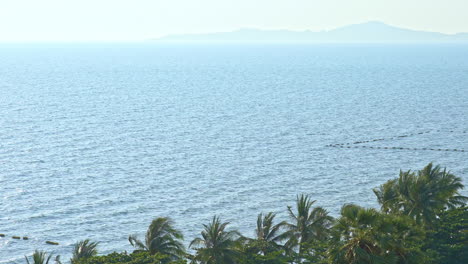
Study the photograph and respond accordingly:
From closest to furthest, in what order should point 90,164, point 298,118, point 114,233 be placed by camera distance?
point 114,233 < point 90,164 < point 298,118

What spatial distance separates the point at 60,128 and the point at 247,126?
43901mm

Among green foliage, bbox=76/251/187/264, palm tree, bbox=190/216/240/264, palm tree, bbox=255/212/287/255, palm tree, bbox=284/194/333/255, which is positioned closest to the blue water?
palm tree, bbox=255/212/287/255

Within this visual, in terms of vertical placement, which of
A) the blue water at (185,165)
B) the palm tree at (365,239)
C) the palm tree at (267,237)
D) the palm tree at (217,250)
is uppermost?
the palm tree at (365,239)

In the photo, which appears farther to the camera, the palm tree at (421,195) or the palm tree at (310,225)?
the palm tree at (421,195)

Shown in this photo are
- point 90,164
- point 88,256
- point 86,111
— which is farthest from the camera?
point 86,111

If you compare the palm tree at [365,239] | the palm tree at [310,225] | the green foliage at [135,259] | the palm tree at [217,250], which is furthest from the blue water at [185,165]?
the palm tree at [365,239]

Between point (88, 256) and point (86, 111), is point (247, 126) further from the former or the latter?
point (88, 256)

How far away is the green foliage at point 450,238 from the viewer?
60.4 m

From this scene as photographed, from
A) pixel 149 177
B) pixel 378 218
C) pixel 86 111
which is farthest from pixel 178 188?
pixel 86 111

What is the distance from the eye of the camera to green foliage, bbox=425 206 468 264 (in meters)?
60.4

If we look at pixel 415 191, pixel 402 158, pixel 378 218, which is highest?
pixel 378 218

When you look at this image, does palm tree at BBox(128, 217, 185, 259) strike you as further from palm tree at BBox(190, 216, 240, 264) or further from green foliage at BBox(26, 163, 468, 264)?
palm tree at BBox(190, 216, 240, 264)

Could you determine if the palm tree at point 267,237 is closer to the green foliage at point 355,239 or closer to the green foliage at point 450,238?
the green foliage at point 355,239

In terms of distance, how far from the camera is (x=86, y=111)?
19800 cm
